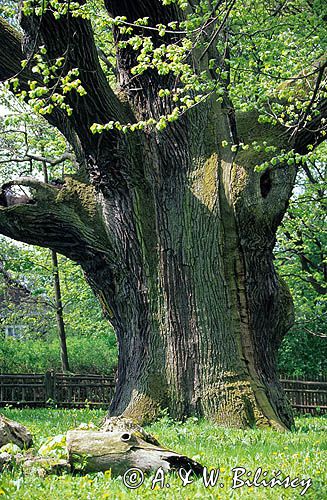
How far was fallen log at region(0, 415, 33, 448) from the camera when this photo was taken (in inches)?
240

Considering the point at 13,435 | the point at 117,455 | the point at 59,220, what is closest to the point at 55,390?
the point at 59,220

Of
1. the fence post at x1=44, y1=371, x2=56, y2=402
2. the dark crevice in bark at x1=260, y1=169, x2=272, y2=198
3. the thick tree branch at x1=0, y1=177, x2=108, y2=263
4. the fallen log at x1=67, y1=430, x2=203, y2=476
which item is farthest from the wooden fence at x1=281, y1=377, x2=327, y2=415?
the fallen log at x1=67, y1=430, x2=203, y2=476

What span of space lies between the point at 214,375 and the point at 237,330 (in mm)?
790

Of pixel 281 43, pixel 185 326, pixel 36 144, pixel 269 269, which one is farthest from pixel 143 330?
pixel 36 144

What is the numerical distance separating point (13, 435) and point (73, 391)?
15.2 metres

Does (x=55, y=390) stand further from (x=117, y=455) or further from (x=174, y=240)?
(x=117, y=455)

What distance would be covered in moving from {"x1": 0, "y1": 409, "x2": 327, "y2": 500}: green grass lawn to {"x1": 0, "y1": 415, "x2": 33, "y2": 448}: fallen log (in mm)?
154

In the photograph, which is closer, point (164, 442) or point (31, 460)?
point (31, 460)

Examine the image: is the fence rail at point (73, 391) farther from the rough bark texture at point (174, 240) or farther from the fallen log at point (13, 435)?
the fallen log at point (13, 435)

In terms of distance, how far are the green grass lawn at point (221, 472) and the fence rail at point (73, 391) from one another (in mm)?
12499

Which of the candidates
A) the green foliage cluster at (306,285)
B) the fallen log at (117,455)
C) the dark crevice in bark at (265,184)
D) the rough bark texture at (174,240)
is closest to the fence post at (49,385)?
the green foliage cluster at (306,285)

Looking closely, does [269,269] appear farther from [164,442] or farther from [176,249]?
[164,442]

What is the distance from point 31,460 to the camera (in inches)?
223

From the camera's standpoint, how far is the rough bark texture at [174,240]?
9914 millimetres
